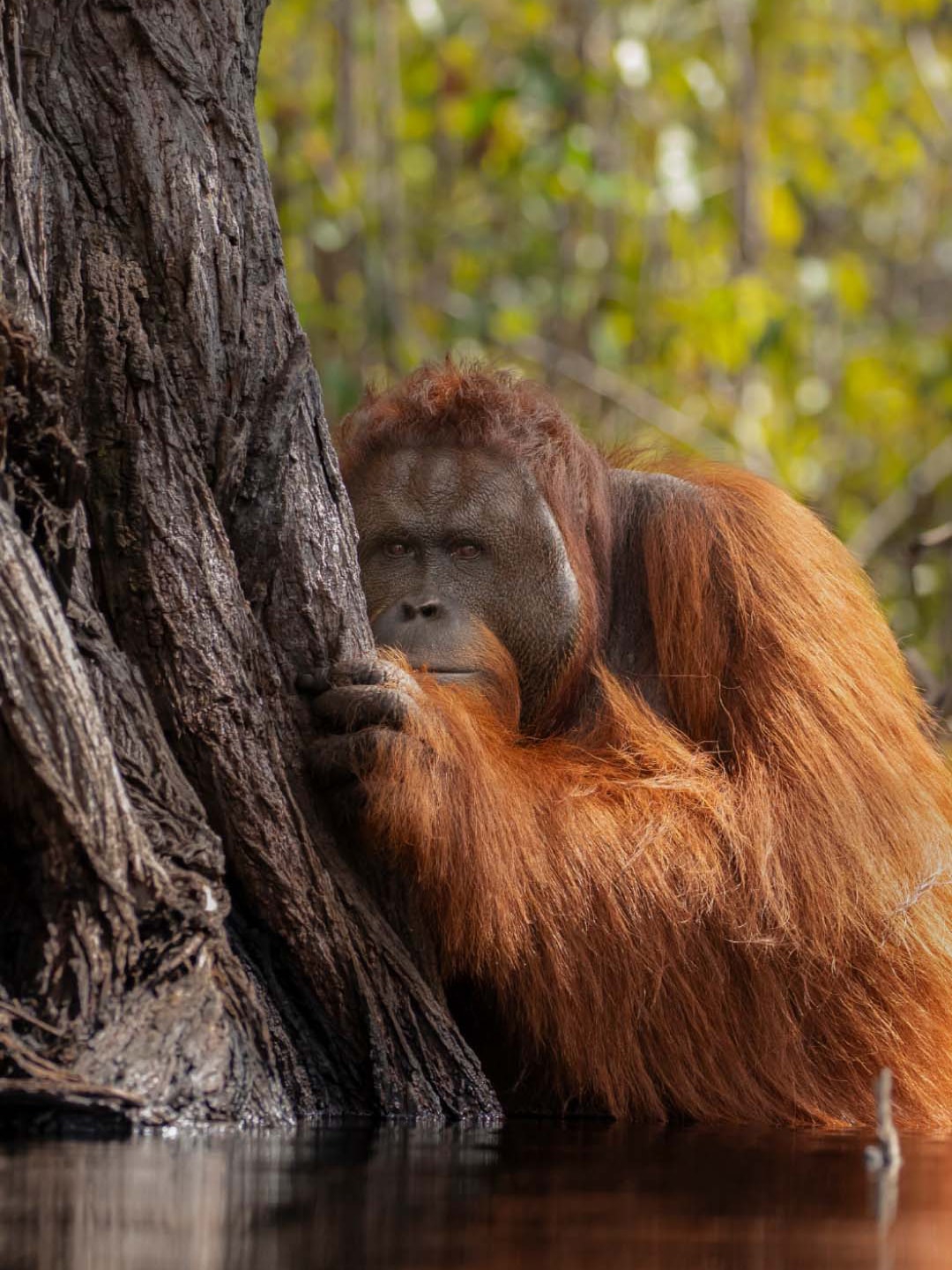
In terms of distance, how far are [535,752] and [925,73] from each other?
7.44 metres

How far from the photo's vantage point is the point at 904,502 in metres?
10.9

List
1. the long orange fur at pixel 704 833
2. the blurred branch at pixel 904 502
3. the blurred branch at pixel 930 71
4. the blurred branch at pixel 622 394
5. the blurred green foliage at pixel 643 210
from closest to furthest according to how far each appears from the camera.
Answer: the long orange fur at pixel 704 833
the blurred green foliage at pixel 643 210
the blurred branch at pixel 622 394
the blurred branch at pixel 930 71
the blurred branch at pixel 904 502

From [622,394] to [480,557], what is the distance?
574 centimetres

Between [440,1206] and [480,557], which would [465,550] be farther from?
[440,1206]

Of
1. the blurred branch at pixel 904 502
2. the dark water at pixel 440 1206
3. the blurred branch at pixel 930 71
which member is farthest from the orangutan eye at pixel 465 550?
the blurred branch at pixel 930 71

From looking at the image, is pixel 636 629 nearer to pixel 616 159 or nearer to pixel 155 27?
pixel 155 27

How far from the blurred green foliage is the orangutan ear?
13.0 feet

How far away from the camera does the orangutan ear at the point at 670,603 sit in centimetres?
423

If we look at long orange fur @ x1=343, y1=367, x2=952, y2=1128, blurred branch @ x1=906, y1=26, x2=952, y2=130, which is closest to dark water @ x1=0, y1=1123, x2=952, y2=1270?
long orange fur @ x1=343, y1=367, x2=952, y2=1128

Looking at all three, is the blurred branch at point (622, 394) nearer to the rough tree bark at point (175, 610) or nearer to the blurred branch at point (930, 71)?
the blurred branch at point (930, 71)

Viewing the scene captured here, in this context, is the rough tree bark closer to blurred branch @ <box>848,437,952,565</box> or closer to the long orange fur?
the long orange fur

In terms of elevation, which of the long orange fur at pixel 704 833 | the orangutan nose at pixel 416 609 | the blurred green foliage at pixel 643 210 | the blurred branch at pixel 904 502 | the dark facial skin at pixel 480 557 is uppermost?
the blurred green foliage at pixel 643 210

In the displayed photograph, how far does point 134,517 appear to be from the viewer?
323cm

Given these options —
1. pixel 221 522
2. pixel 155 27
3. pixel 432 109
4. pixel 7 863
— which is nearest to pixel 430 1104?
pixel 7 863
